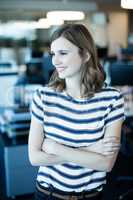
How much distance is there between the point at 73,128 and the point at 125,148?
1.76 meters

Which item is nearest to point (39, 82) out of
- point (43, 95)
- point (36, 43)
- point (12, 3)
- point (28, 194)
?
point (28, 194)

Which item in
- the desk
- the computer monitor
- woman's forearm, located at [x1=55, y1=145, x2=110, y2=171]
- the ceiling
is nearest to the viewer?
woman's forearm, located at [x1=55, y1=145, x2=110, y2=171]

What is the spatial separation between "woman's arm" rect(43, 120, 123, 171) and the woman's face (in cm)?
27

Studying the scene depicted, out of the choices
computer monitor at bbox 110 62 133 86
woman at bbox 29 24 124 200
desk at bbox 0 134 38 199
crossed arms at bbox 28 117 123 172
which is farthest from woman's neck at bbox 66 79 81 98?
computer monitor at bbox 110 62 133 86

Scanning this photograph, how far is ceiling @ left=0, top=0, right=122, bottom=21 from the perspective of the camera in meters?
6.65

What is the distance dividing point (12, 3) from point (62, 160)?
712cm

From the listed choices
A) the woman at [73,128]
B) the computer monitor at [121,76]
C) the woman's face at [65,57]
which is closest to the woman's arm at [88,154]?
the woman at [73,128]

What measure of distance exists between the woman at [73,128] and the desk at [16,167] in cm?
124

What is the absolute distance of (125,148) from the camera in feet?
9.45

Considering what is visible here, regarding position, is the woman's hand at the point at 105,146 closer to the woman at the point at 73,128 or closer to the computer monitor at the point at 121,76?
the woman at the point at 73,128

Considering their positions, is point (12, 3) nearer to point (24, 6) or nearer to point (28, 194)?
point (24, 6)

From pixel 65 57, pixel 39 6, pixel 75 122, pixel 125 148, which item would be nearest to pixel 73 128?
pixel 75 122

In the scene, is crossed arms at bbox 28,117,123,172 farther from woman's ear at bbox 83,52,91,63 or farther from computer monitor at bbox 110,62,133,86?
computer monitor at bbox 110,62,133,86

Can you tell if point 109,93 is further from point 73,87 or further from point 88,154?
point 88,154
